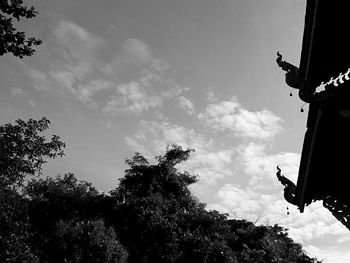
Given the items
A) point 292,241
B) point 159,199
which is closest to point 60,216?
point 159,199

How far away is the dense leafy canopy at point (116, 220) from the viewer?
1339 centimetres

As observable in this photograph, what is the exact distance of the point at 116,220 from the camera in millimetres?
25734

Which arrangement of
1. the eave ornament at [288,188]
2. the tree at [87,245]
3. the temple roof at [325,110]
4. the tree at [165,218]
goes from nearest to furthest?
the temple roof at [325,110] < the eave ornament at [288,188] < the tree at [87,245] < the tree at [165,218]

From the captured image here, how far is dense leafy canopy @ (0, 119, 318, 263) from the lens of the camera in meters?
13.4

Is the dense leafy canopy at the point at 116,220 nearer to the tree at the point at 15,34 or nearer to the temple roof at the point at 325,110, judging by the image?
the tree at the point at 15,34

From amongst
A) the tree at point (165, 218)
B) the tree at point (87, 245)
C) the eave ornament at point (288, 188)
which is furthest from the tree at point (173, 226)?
the eave ornament at point (288, 188)

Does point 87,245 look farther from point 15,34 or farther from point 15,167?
point 15,34

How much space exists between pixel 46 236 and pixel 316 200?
21440 millimetres

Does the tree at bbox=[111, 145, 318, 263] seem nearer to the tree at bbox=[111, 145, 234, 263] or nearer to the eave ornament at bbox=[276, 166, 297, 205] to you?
the tree at bbox=[111, 145, 234, 263]

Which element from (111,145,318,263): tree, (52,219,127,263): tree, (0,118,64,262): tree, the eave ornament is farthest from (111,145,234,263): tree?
the eave ornament

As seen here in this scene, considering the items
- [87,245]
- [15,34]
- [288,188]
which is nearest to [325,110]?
[288,188]

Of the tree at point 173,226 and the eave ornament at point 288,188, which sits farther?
the tree at point 173,226

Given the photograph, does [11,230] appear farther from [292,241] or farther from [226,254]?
[292,241]

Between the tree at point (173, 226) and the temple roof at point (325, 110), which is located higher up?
the tree at point (173, 226)
